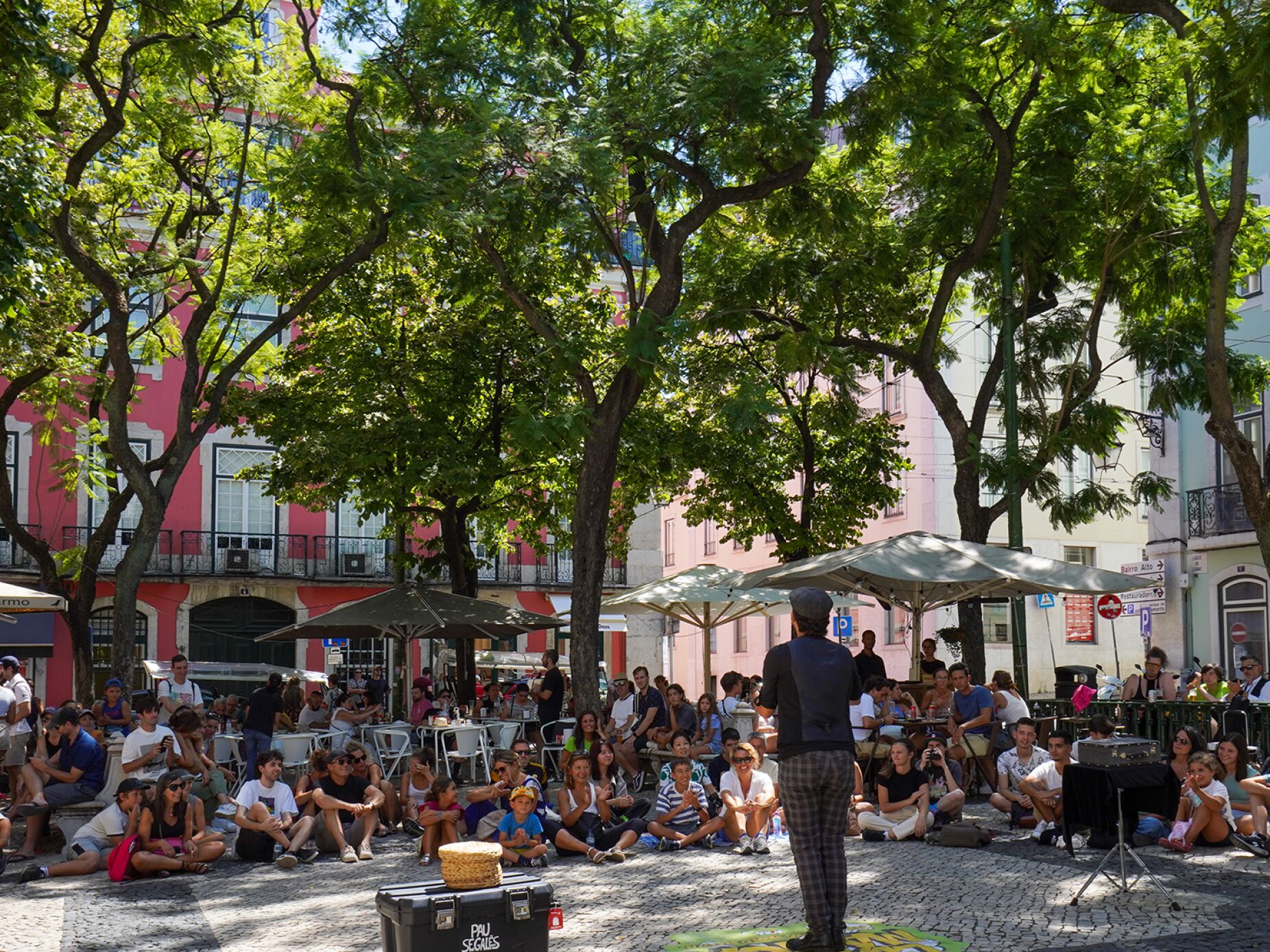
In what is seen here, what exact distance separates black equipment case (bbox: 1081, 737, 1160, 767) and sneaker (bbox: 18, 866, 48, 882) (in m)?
8.10

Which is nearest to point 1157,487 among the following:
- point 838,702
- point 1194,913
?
point 1194,913

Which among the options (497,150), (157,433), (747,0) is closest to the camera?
(497,150)

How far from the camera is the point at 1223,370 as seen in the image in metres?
12.7

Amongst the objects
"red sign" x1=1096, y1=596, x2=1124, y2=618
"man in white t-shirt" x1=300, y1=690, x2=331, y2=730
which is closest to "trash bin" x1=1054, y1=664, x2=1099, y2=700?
"red sign" x1=1096, y1=596, x2=1124, y2=618

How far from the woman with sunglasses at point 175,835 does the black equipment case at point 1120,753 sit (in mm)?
6964

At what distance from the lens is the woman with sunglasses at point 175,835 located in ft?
37.2

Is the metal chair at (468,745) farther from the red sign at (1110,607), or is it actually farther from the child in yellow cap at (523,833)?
the red sign at (1110,607)

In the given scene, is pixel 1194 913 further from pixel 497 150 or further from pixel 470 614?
pixel 470 614

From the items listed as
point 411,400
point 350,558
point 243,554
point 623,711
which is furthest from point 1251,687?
point 243,554

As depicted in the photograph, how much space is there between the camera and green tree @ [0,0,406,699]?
16250mm

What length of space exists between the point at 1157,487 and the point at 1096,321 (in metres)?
2.79

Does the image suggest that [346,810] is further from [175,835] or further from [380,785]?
[175,835]

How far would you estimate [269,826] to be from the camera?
39.7ft

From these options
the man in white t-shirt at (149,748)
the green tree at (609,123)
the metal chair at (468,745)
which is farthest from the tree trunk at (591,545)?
the man in white t-shirt at (149,748)
